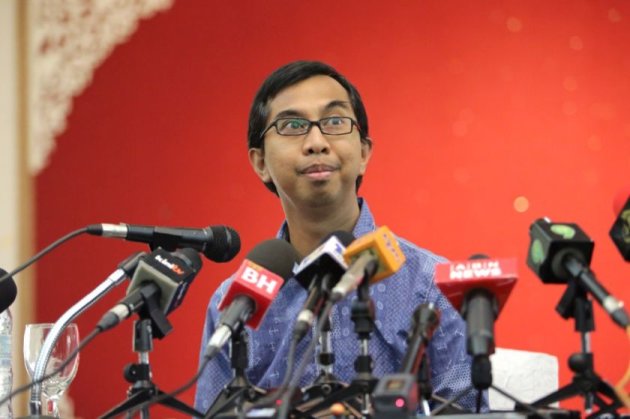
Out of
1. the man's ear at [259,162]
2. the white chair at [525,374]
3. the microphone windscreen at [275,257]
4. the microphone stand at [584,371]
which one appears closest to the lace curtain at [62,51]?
the man's ear at [259,162]

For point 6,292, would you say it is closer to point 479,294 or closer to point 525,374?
point 479,294

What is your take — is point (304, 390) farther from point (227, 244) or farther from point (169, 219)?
point (169, 219)

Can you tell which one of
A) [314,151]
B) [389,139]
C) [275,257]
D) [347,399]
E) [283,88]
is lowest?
[347,399]

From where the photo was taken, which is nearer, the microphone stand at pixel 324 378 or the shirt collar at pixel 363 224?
the microphone stand at pixel 324 378

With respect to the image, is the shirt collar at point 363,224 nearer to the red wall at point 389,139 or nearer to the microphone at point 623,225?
the microphone at point 623,225

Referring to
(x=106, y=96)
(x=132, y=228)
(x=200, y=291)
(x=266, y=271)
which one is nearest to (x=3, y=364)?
(x=132, y=228)

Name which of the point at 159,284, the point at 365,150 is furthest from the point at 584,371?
the point at 365,150

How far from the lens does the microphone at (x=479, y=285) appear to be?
4.02 feet

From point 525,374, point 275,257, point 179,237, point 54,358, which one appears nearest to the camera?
point 275,257

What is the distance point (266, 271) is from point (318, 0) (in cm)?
209

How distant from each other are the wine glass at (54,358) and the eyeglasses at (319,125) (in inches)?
22.2

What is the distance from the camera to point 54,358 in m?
1.89

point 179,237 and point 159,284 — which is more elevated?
point 179,237

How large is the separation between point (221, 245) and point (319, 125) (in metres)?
0.47
